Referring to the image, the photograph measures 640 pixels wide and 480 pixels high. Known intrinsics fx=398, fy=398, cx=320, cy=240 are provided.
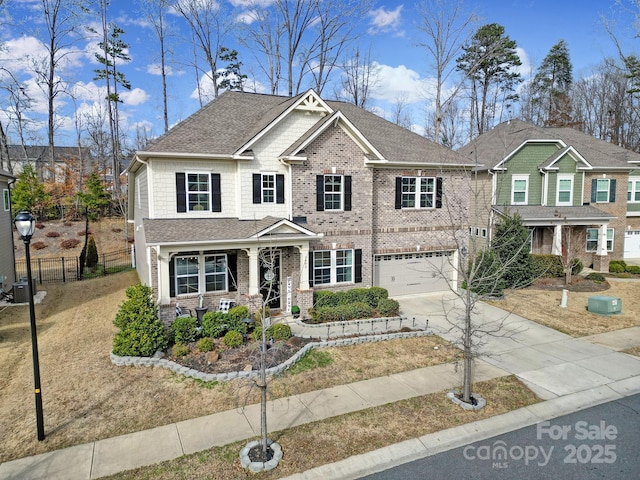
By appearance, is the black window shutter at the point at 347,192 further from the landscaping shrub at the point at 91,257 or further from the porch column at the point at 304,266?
the landscaping shrub at the point at 91,257

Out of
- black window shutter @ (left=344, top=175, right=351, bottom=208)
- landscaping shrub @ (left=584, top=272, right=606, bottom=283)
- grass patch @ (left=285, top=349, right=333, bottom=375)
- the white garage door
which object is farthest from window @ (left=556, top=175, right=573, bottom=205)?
grass patch @ (left=285, top=349, right=333, bottom=375)

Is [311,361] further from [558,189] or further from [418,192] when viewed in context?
[558,189]

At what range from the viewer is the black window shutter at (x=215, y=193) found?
1534cm

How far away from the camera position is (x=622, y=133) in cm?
4409

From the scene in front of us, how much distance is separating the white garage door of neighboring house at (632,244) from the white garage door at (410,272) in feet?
60.3

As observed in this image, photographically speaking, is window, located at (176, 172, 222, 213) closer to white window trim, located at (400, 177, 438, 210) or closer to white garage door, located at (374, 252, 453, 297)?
white garage door, located at (374, 252, 453, 297)

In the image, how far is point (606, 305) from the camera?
16266 mm

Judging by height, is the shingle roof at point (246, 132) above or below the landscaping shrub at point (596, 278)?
above

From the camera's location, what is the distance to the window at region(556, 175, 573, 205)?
2527 cm

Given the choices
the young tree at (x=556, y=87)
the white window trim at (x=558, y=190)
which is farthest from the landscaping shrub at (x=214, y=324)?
the young tree at (x=556, y=87)

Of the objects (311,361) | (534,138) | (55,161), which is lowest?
(311,361)

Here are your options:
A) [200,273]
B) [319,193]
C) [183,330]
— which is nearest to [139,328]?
[183,330]

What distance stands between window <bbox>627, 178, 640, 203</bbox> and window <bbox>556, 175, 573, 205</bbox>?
7.25 meters

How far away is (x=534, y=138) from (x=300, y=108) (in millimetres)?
16696
